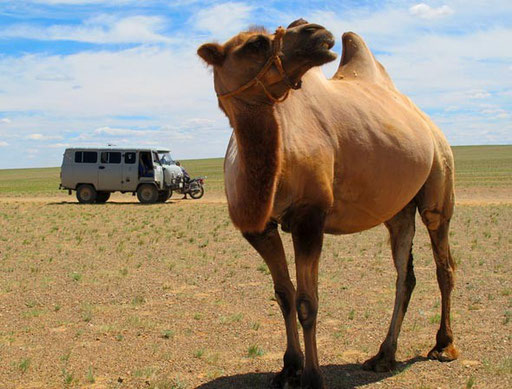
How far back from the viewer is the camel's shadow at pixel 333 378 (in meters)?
4.74

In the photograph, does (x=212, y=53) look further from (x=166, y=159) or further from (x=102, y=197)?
(x=102, y=197)

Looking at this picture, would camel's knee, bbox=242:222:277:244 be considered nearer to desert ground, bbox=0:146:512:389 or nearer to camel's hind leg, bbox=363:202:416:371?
desert ground, bbox=0:146:512:389

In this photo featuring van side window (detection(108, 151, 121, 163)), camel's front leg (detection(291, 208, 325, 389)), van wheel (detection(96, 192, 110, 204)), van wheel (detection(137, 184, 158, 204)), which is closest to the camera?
camel's front leg (detection(291, 208, 325, 389))

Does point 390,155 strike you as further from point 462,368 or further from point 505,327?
point 505,327

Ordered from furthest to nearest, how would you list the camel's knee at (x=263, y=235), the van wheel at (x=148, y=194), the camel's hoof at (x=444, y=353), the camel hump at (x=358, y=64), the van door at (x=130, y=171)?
the van wheel at (x=148, y=194)
the van door at (x=130, y=171)
the camel hump at (x=358, y=64)
the camel's hoof at (x=444, y=353)
the camel's knee at (x=263, y=235)

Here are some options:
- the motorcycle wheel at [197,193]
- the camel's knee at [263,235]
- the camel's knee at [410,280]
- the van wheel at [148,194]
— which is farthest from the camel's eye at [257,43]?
the motorcycle wheel at [197,193]

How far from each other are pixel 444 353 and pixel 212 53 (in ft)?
10.9

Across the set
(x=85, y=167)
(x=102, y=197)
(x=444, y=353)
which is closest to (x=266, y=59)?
(x=444, y=353)

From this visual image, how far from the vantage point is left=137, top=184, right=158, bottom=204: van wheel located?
2611 centimetres

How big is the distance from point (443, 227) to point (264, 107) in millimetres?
2594

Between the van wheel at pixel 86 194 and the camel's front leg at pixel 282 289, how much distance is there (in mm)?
23359

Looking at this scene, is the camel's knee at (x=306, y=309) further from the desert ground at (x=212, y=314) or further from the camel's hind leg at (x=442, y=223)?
the camel's hind leg at (x=442, y=223)

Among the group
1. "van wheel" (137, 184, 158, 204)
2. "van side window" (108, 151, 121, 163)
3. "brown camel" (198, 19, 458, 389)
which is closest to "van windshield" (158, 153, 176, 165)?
"van wheel" (137, 184, 158, 204)

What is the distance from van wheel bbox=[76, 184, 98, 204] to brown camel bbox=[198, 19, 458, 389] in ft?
74.0
